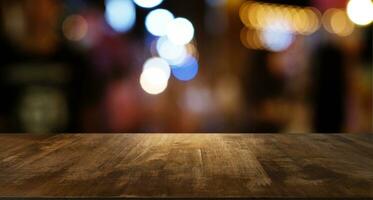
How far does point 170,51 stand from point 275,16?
2.83 meters

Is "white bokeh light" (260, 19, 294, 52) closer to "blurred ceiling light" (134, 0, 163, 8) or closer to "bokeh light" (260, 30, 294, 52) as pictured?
"bokeh light" (260, 30, 294, 52)

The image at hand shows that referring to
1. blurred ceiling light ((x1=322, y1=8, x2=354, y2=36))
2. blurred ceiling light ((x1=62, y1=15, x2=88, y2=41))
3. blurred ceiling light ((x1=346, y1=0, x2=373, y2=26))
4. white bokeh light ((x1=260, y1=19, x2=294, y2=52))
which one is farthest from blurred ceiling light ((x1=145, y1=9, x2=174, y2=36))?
blurred ceiling light ((x1=346, y1=0, x2=373, y2=26))

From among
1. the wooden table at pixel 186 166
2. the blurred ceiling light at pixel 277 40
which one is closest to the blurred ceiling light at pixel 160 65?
the blurred ceiling light at pixel 277 40

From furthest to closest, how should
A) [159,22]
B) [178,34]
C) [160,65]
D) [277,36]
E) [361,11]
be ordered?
[178,34] → [160,65] → [159,22] → [277,36] → [361,11]

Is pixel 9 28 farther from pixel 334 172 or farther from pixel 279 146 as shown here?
pixel 334 172

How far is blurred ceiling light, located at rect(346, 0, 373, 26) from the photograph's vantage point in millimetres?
3594

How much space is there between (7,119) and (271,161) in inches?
96.7

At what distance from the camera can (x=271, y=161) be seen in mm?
728

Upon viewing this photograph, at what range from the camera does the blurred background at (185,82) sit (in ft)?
9.55

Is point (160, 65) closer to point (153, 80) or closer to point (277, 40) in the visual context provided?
point (153, 80)

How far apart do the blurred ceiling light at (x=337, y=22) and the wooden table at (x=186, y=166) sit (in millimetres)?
2922

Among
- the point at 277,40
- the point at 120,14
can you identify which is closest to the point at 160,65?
the point at 277,40

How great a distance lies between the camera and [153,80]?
529 centimetres

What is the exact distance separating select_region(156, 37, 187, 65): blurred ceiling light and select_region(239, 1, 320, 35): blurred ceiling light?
171 centimetres
